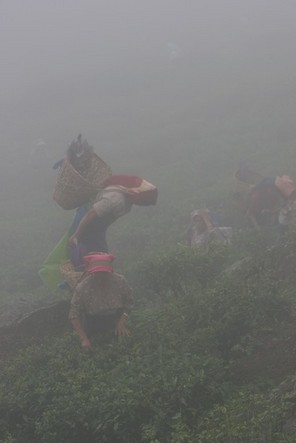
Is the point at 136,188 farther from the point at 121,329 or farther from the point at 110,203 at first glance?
the point at 121,329

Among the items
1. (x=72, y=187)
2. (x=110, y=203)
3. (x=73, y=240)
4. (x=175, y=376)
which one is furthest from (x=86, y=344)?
(x=72, y=187)

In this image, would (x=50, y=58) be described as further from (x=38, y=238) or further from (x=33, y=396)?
(x=33, y=396)

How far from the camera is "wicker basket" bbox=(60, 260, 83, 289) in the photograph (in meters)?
8.47

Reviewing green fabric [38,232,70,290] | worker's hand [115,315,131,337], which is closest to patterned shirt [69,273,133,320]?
worker's hand [115,315,131,337]

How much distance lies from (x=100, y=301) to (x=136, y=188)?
1.92 meters

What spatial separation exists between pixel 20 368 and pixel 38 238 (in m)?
10.5

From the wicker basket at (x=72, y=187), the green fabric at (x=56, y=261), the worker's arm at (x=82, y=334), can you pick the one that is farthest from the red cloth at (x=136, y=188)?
the worker's arm at (x=82, y=334)

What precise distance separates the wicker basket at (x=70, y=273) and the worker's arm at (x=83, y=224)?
0.38 meters

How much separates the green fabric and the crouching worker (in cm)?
144

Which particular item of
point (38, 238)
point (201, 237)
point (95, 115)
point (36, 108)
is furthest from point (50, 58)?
point (201, 237)

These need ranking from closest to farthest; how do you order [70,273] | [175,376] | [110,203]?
1. [175,376]
2. [110,203]
3. [70,273]

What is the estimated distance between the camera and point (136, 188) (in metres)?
8.75

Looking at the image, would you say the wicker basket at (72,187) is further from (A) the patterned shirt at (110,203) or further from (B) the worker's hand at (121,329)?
(B) the worker's hand at (121,329)

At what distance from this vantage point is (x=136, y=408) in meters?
5.35
